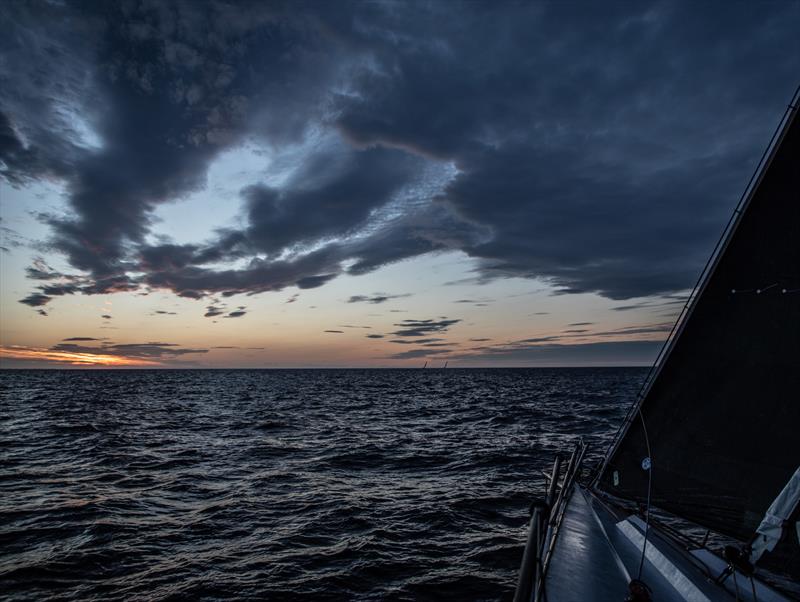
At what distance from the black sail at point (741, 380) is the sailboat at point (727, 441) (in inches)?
0.6

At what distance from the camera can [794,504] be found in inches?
197

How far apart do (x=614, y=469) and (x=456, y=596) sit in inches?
158

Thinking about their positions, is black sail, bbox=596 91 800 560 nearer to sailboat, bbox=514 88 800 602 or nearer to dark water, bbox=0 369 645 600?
sailboat, bbox=514 88 800 602

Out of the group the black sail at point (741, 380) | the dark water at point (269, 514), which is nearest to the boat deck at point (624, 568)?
the black sail at point (741, 380)

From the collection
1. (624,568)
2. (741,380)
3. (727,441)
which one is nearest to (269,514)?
(624,568)

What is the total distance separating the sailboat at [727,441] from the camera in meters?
5.62

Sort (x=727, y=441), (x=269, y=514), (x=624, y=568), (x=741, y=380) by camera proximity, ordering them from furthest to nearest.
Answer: (x=269, y=514) → (x=727, y=441) → (x=741, y=380) → (x=624, y=568)

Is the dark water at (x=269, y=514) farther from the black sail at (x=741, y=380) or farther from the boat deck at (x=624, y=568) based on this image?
the black sail at (x=741, y=380)

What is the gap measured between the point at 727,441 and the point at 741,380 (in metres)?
0.99

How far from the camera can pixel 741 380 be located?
6582 mm

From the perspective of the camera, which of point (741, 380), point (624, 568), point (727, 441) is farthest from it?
point (727, 441)

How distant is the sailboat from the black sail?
16 millimetres

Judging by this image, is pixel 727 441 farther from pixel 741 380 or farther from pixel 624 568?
pixel 624 568

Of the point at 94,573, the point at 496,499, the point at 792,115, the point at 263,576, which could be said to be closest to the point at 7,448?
the point at 94,573
